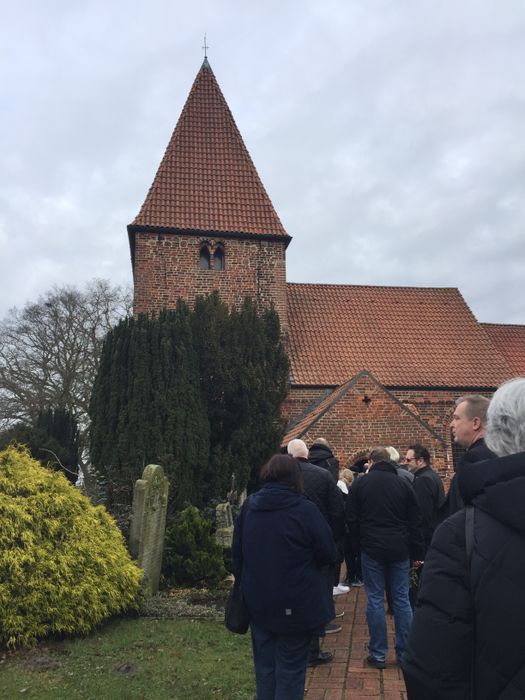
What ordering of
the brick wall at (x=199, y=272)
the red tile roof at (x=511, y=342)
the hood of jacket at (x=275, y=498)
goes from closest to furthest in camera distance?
1. the hood of jacket at (x=275, y=498)
2. the brick wall at (x=199, y=272)
3. the red tile roof at (x=511, y=342)

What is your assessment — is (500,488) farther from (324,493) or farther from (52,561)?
(52,561)

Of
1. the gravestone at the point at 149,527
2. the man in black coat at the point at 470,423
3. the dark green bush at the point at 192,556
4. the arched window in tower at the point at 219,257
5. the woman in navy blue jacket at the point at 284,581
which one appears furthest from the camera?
the arched window in tower at the point at 219,257

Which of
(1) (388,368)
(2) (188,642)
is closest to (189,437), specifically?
(1) (388,368)

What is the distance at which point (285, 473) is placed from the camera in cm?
396

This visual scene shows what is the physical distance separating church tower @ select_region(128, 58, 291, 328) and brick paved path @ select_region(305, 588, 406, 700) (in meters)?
14.3

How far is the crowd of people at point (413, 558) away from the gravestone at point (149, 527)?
237 cm

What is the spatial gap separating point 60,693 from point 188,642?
1.57 meters

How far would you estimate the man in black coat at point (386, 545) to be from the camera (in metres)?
5.38

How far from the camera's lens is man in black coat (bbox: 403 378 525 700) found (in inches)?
69.9

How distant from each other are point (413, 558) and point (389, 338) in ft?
54.9

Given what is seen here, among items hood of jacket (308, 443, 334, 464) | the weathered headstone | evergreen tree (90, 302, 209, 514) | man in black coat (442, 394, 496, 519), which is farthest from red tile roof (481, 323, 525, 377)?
man in black coat (442, 394, 496, 519)

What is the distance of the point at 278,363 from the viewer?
18859 mm

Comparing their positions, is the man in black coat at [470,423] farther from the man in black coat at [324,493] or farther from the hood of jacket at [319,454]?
the hood of jacket at [319,454]

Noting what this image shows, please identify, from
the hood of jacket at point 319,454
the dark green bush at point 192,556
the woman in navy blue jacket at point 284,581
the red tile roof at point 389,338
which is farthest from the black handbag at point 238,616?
the red tile roof at point 389,338
